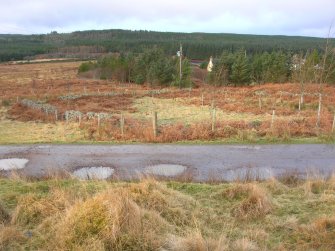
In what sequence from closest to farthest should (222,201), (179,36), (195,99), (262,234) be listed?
(262,234)
(222,201)
(195,99)
(179,36)

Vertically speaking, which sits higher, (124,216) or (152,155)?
(124,216)

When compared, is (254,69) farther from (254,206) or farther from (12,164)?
(254,206)

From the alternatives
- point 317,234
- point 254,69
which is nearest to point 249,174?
point 317,234

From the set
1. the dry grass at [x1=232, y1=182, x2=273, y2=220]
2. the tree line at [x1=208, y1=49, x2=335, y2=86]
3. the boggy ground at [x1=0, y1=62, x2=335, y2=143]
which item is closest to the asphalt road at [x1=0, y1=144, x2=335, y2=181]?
the boggy ground at [x1=0, y1=62, x2=335, y2=143]

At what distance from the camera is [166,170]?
1049 centimetres

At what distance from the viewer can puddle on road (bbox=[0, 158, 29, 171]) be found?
11031 millimetres

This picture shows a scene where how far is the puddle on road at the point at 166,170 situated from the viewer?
1016cm

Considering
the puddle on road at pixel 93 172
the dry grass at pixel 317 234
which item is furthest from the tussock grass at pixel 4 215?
the dry grass at pixel 317 234

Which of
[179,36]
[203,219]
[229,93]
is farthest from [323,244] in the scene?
[179,36]

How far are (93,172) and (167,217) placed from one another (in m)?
4.37

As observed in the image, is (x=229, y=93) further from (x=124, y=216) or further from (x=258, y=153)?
(x=124, y=216)

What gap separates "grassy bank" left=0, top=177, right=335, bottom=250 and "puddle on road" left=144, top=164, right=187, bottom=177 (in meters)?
1.81

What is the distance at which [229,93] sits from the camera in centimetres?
3950

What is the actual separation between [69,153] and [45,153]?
781 millimetres
